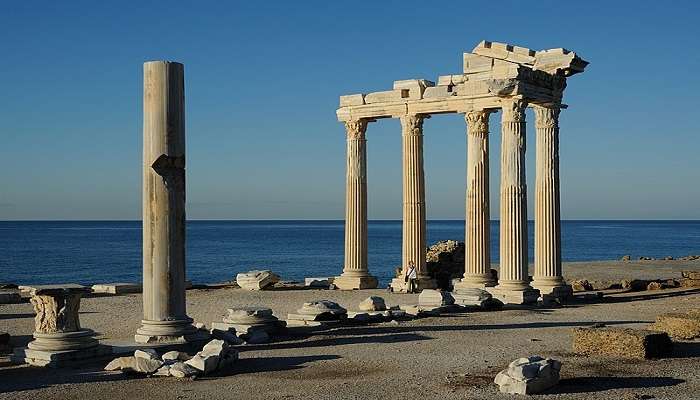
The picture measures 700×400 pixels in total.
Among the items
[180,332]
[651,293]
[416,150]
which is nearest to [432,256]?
[416,150]

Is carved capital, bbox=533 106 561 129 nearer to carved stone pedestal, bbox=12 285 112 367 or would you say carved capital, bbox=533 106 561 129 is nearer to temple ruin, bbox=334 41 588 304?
temple ruin, bbox=334 41 588 304

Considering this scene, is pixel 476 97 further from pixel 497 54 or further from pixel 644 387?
pixel 644 387

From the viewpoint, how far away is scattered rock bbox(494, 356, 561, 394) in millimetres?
Result: 14392

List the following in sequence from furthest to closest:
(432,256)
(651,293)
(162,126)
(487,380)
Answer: (432,256) → (651,293) → (162,126) → (487,380)

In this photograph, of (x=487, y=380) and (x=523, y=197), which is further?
(x=523, y=197)

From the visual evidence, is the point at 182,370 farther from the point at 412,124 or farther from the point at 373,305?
the point at 412,124

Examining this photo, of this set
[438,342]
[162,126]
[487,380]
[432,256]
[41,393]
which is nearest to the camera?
[41,393]

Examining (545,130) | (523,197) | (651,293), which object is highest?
(545,130)

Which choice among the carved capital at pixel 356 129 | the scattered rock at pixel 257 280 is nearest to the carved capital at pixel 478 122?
the carved capital at pixel 356 129

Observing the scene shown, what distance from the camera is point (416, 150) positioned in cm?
3525

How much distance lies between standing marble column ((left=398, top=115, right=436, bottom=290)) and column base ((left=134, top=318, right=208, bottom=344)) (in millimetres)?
17169

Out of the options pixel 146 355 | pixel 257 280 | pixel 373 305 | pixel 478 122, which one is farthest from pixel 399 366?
pixel 257 280

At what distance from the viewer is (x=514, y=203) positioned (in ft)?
100

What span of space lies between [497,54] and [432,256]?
11.7 m
